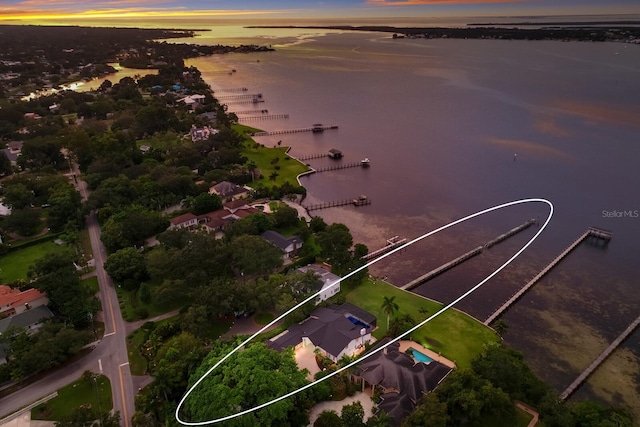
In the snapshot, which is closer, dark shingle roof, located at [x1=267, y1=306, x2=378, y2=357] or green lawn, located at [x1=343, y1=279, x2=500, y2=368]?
dark shingle roof, located at [x1=267, y1=306, x2=378, y2=357]

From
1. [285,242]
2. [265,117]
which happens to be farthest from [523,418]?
[265,117]

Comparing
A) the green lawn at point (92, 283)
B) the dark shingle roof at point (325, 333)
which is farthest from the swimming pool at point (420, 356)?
the green lawn at point (92, 283)

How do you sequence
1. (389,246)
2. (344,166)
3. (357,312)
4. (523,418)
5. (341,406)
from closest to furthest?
(523,418) → (341,406) → (357,312) → (389,246) → (344,166)

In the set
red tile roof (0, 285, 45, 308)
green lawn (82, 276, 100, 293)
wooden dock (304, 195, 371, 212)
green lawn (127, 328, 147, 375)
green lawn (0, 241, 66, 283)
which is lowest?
green lawn (0, 241, 66, 283)

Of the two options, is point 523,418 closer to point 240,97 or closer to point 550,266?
point 550,266

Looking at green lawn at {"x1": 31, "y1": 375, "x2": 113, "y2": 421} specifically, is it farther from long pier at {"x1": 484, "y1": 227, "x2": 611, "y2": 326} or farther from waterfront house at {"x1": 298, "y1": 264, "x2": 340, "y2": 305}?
long pier at {"x1": 484, "y1": 227, "x2": 611, "y2": 326}

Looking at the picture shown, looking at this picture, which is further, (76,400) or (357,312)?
(357,312)

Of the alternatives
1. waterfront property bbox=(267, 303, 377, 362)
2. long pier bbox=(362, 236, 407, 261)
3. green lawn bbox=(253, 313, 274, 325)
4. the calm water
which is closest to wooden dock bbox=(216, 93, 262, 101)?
the calm water
